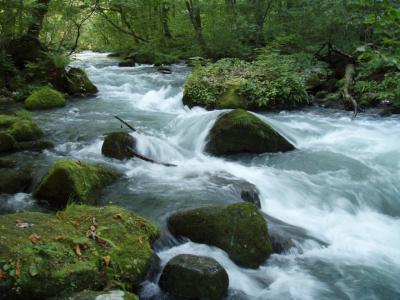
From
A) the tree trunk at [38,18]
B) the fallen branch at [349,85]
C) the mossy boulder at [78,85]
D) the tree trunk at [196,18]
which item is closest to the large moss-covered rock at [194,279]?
the fallen branch at [349,85]

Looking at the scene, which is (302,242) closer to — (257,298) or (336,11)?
(257,298)

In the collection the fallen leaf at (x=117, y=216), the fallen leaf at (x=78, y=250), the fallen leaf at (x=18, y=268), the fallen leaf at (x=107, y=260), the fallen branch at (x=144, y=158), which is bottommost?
the fallen branch at (x=144, y=158)

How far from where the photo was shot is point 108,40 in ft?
100

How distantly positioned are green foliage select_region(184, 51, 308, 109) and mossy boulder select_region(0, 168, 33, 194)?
674 cm

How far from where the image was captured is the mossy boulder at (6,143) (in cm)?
856

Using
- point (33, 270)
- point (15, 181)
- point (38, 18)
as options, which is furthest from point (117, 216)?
point (38, 18)

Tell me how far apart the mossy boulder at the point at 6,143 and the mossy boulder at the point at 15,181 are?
4.00ft

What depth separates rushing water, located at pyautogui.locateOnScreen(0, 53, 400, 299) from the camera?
204 inches

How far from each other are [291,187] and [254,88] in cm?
584

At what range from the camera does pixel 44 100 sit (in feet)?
42.6

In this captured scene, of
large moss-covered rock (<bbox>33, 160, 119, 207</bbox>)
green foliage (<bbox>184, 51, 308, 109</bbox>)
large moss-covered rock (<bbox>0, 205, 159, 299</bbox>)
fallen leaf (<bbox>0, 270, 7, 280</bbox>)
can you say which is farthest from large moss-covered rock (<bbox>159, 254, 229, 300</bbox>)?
green foliage (<bbox>184, 51, 308, 109</bbox>)

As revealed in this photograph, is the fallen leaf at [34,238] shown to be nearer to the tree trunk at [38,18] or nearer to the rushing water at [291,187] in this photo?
the rushing water at [291,187]

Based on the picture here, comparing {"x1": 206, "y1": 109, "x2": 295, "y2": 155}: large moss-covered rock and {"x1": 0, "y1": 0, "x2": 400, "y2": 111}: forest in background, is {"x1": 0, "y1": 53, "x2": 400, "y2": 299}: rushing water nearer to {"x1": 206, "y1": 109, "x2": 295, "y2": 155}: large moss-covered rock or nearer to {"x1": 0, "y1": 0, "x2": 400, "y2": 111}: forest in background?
{"x1": 206, "y1": 109, "x2": 295, "y2": 155}: large moss-covered rock

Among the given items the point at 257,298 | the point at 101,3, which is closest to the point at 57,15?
the point at 101,3
